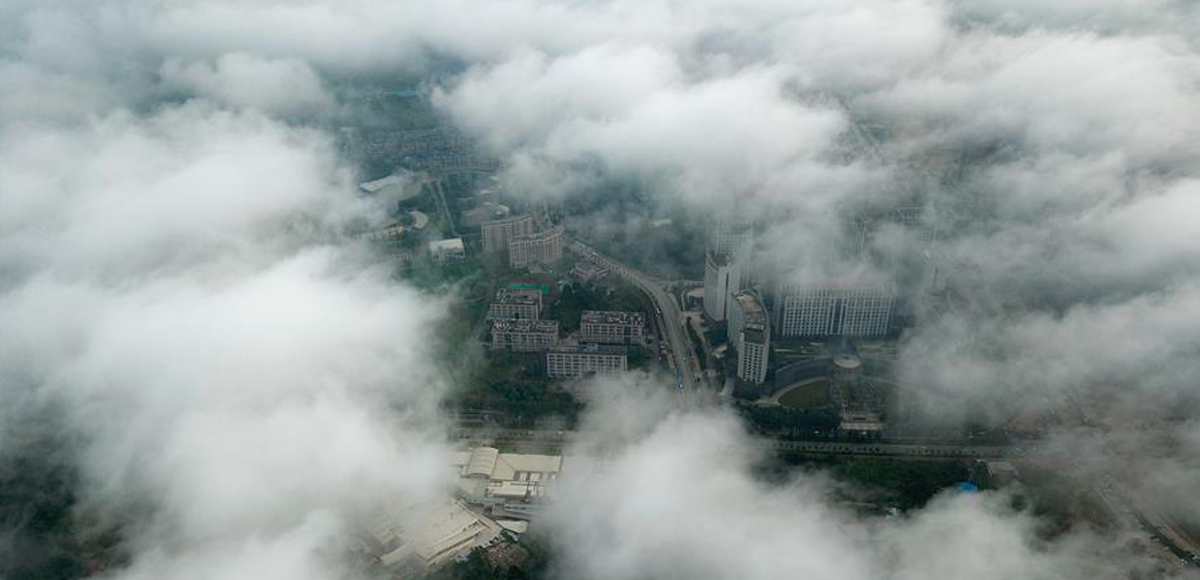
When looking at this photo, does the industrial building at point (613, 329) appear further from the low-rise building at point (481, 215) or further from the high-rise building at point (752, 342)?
the low-rise building at point (481, 215)

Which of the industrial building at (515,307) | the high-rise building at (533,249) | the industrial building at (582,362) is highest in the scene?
the high-rise building at (533,249)

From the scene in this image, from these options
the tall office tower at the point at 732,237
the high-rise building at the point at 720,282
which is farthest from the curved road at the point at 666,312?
the tall office tower at the point at 732,237

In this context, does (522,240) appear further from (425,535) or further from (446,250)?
(425,535)

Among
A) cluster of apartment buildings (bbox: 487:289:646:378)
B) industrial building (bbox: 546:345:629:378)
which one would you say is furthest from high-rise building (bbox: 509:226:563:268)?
industrial building (bbox: 546:345:629:378)

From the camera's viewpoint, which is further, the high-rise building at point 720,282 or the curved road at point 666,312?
the high-rise building at point 720,282

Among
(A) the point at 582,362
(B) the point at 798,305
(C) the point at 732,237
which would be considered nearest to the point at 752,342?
(B) the point at 798,305

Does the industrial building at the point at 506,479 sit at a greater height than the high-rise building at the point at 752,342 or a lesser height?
lesser

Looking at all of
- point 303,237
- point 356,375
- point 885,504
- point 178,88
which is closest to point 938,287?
Answer: point 885,504

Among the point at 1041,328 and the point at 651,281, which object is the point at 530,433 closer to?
the point at 651,281

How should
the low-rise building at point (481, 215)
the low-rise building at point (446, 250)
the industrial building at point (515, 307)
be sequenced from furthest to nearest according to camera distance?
the low-rise building at point (481, 215), the low-rise building at point (446, 250), the industrial building at point (515, 307)
